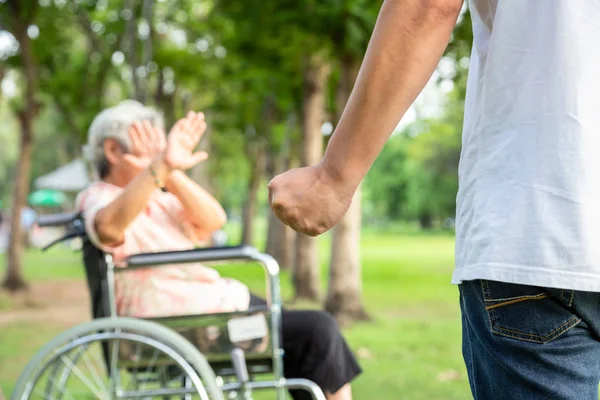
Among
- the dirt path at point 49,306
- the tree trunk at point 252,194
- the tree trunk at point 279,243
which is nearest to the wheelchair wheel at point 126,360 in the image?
the dirt path at point 49,306

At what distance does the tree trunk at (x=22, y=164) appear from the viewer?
14719 mm

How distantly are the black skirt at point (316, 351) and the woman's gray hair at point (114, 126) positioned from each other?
1003mm

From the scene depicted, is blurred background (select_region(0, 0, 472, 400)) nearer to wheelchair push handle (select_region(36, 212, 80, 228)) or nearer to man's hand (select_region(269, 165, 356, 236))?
wheelchair push handle (select_region(36, 212, 80, 228))

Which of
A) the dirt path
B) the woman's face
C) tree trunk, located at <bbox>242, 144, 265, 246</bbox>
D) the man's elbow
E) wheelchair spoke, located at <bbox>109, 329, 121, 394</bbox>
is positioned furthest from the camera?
tree trunk, located at <bbox>242, 144, 265, 246</bbox>

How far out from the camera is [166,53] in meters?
16.6

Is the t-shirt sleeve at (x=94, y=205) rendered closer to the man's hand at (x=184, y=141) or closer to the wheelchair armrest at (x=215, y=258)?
the wheelchair armrest at (x=215, y=258)

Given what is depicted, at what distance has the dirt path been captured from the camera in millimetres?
12180

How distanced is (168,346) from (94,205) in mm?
711

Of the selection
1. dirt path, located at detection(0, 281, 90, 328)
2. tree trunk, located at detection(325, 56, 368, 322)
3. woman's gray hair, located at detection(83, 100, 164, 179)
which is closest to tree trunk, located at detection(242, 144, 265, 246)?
→ dirt path, located at detection(0, 281, 90, 328)

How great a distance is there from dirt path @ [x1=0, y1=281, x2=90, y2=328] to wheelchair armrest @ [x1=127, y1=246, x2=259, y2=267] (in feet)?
29.5

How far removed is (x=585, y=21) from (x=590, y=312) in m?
0.43

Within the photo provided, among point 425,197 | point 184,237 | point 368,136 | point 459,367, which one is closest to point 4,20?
point 459,367

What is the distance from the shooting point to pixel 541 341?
129 centimetres

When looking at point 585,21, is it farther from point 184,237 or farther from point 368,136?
point 184,237
